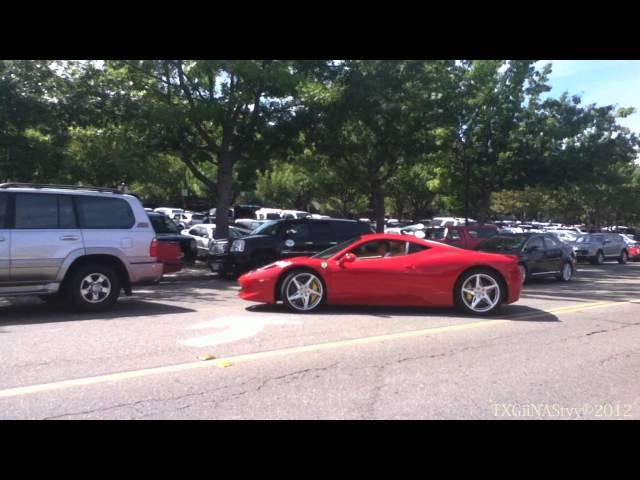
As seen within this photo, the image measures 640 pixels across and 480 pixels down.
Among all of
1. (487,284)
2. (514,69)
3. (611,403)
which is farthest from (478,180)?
(611,403)

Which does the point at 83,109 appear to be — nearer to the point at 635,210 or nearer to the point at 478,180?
the point at 478,180

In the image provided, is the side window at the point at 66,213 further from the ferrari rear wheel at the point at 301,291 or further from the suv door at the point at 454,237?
the suv door at the point at 454,237

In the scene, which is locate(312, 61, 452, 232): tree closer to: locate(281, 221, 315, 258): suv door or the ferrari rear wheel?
locate(281, 221, 315, 258): suv door

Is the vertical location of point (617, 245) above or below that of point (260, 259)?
above

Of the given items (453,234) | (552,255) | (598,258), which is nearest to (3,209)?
(453,234)

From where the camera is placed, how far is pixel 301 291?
9164mm

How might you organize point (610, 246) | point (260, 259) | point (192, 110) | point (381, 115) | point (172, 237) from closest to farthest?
point (260, 259) → point (192, 110) → point (172, 237) → point (381, 115) → point (610, 246)

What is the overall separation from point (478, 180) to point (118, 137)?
1513cm

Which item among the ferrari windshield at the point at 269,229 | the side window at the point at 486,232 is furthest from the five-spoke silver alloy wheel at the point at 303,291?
the side window at the point at 486,232

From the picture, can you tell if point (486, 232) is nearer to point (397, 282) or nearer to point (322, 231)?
point (322, 231)

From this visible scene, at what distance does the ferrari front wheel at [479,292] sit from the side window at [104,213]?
527cm

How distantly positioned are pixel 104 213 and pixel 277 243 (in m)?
5.76

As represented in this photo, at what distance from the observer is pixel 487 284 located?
920 cm

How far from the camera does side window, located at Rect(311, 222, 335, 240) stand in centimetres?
1473
